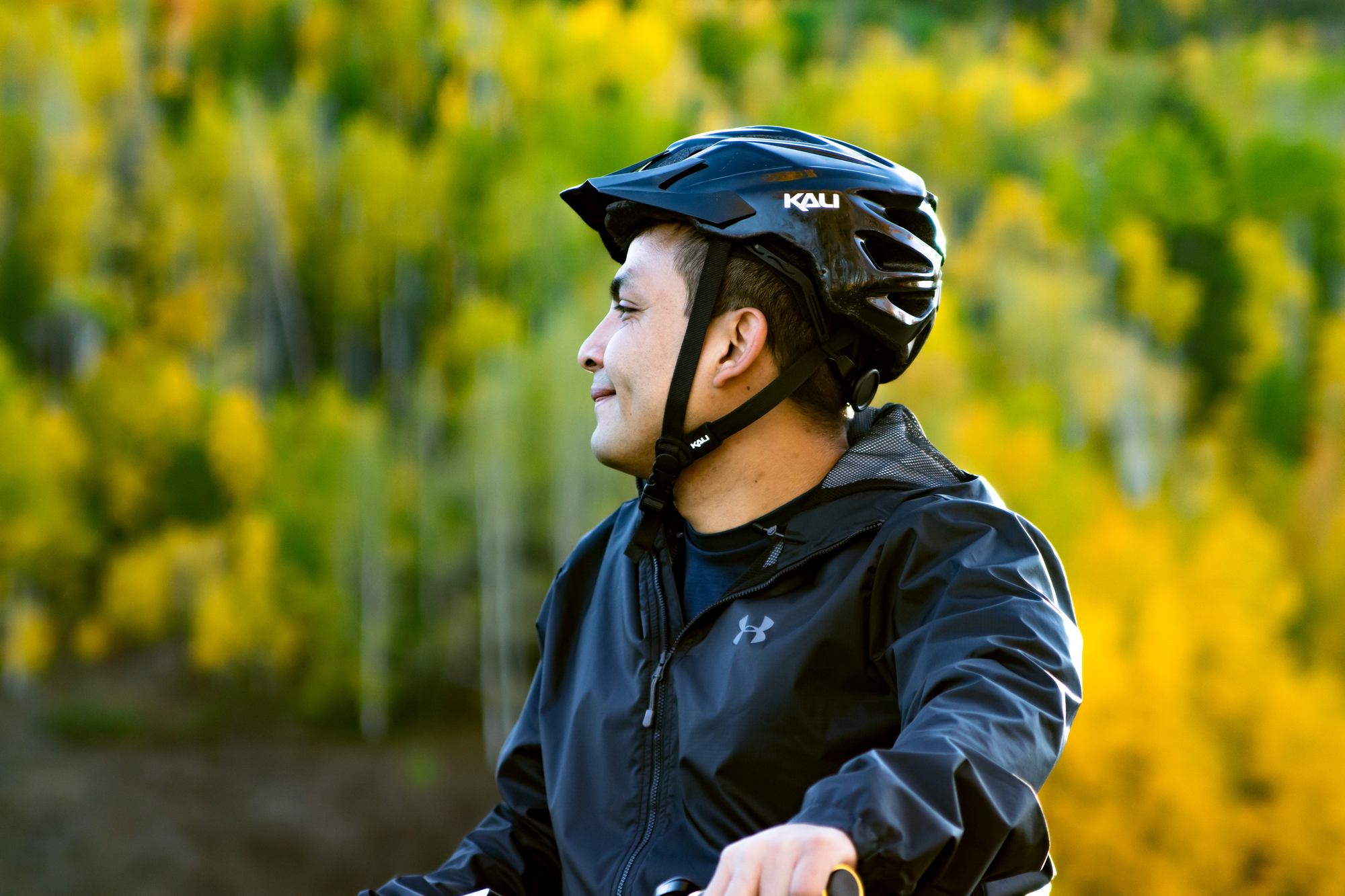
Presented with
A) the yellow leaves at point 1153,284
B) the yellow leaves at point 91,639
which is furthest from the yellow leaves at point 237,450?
the yellow leaves at point 1153,284

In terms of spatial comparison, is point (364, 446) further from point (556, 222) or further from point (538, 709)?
point (538, 709)

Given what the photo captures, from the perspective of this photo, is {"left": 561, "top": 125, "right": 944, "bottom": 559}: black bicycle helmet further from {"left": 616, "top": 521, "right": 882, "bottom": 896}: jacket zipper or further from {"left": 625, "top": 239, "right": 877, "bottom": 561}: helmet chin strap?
{"left": 616, "top": 521, "right": 882, "bottom": 896}: jacket zipper

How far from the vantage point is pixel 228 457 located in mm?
39031

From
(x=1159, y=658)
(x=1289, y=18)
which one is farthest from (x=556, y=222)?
(x=1289, y=18)

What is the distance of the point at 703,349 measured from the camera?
216 centimetres

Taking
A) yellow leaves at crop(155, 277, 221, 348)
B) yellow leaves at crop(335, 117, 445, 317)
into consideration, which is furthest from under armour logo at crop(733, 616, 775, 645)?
yellow leaves at crop(155, 277, 221, 348)

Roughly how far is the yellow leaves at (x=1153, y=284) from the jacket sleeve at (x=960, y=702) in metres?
42.9

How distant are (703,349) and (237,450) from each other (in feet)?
129

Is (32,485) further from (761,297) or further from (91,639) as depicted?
(761,297)

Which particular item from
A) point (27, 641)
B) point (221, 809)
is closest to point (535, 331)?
point (221, 809)

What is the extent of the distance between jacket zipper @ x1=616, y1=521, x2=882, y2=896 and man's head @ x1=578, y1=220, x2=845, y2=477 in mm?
348

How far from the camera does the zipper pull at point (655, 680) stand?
198 cm

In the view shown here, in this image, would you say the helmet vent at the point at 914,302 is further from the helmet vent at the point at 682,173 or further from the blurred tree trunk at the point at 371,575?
the blurred tree trunk at the point at 371,575

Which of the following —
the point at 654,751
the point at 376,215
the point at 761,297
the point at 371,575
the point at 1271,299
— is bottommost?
the point at 371,575
